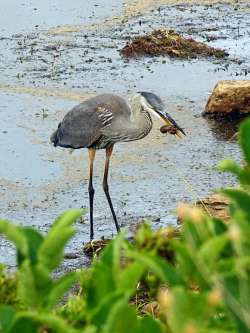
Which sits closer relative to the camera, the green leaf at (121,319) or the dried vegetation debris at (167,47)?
the green leaf at (121,319)

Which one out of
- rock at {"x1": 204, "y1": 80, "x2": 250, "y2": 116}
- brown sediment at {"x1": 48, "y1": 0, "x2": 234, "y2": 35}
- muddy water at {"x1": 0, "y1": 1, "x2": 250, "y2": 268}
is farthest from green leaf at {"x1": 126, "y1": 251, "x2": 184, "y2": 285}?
brown sediment at {"x1": 48, "y1": 0, "x2": 234, "y2": 35}

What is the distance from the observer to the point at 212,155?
10.4 meters

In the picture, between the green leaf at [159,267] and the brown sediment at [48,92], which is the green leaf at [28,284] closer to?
the green leaf at [159,267]

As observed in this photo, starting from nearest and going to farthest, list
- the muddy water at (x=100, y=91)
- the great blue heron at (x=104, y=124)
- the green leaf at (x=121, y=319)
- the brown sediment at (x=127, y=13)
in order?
the green leaf at (x=121, y=319), the great blue heron at (x=104, y=124), the muddy water at (x=100, y=91), the brown sediment at (x=127, y=13)

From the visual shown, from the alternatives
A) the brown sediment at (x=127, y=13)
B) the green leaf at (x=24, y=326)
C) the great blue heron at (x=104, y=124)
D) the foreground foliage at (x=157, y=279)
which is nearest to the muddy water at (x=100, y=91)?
the brown sediment at (x=127, y=13)

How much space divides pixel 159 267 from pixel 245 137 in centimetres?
52

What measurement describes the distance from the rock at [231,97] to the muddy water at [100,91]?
0.61ft

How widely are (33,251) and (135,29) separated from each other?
41.6 ft

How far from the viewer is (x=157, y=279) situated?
235cm

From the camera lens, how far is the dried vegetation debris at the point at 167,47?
532 inches

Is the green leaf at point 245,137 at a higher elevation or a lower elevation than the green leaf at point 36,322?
higher

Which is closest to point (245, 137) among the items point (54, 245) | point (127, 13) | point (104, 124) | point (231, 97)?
point (54, 245)

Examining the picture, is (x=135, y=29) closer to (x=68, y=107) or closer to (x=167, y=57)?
(x=167, y=57)

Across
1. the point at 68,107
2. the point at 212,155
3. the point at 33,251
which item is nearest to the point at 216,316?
the point at 33,251
